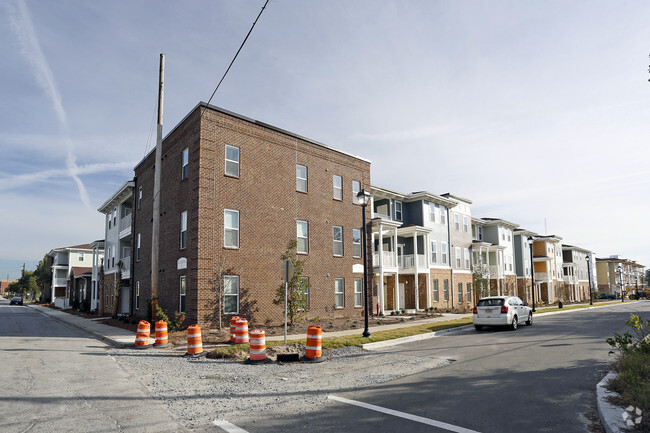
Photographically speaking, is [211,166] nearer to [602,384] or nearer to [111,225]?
[602,384]

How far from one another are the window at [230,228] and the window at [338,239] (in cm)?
709

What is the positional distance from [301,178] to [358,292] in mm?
8106

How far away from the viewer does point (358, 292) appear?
27062 millimetres

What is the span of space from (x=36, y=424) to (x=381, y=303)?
23950 millimetres

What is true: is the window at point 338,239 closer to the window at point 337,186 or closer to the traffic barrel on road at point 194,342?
the window at point 337,186

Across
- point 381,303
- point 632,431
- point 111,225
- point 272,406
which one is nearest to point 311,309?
point 381,303

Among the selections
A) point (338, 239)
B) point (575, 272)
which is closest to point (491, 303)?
point (338, 239)

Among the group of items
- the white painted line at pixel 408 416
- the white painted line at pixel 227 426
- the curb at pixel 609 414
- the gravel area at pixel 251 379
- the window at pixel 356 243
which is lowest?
the gravel area at pixel 251 379

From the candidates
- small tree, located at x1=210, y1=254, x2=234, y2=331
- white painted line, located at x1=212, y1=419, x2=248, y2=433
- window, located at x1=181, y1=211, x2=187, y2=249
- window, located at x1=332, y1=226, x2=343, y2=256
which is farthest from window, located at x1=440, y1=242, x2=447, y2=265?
white painted line, located at x1=212, y1=419, x2=248, y2=433

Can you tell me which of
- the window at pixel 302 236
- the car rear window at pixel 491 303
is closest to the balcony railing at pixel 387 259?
the window at pixel 302 236

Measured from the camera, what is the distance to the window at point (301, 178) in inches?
947

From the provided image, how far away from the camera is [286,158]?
2344 cm

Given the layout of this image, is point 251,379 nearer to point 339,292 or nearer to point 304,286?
point 304,286

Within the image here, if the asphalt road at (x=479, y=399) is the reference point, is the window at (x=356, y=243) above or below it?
above
